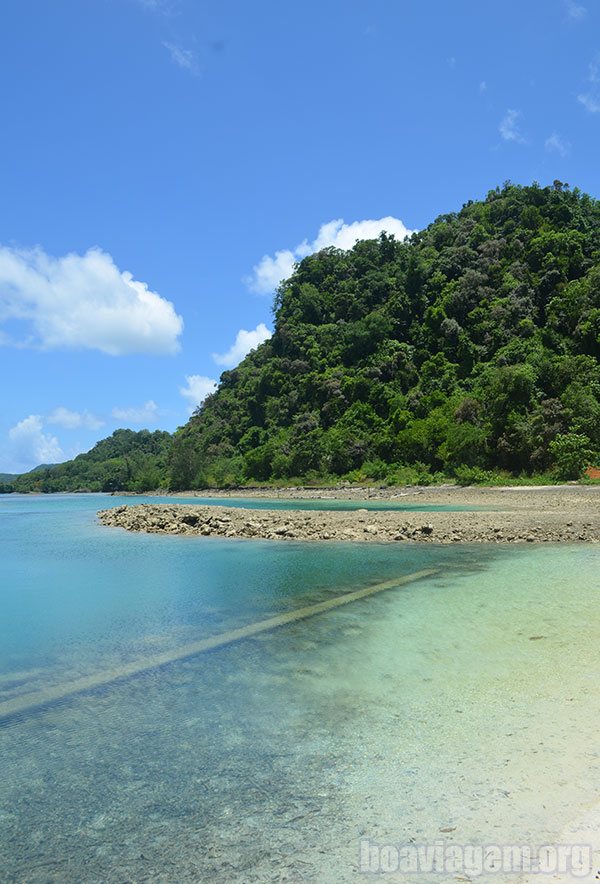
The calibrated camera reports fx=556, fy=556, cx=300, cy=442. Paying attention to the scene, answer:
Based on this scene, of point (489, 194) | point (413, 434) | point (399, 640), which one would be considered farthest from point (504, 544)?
point (489, 194)

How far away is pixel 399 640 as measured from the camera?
8.30 meters

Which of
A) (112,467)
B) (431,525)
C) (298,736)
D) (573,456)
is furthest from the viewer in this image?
(112,467)

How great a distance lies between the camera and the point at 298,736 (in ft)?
16.8

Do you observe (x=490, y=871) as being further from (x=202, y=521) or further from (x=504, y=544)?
(x=202, y=521)

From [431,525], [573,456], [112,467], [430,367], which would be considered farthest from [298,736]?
[112,467]

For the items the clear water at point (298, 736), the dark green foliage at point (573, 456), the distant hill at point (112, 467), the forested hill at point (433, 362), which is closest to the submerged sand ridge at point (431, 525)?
the clear water at point (298, 736)

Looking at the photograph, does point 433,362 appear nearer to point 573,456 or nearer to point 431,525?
point 573,456

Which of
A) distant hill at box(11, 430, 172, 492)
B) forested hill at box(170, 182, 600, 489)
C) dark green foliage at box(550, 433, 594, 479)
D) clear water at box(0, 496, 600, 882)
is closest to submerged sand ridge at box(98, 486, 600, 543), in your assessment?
clear water at box(0, 496, 600, 882)

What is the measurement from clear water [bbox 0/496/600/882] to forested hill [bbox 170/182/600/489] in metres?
40.4

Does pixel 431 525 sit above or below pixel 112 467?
below

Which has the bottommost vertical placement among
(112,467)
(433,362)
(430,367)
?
(112,467)

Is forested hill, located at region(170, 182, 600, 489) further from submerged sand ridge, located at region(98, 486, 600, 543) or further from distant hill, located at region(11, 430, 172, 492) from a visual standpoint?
distant hill, located at region(11, 430, 172, 492)

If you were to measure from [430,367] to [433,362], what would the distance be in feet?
3.86

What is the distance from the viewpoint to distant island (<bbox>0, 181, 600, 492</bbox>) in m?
53.3
